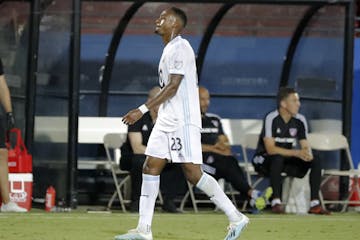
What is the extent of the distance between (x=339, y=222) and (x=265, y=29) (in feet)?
13.8

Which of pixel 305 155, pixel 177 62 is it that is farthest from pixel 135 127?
pixel 177 62

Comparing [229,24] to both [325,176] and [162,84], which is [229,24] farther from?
Result: [162,84]

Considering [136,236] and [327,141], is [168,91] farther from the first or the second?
[327,141]

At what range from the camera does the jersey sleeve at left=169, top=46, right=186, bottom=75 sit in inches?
395

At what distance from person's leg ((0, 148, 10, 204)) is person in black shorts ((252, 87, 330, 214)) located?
3.12m

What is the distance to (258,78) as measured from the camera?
17.1m

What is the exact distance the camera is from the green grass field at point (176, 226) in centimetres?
1088

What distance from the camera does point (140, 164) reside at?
14.4m

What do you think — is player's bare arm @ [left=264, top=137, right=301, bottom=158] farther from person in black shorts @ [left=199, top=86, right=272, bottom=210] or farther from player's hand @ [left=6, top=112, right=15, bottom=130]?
player's hand @ [left=6, top=112, right=15, bottom=130]

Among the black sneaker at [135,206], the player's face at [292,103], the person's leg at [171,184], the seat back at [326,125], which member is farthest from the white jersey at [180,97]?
the seat back at [326,125]

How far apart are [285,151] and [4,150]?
11.3ft

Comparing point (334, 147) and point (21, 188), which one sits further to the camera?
point (334, 147)

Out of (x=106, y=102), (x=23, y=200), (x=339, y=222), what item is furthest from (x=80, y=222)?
(x=106, y=102)

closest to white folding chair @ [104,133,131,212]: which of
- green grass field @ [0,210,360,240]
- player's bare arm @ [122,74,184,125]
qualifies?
green grass field @ [0,210,360,240]
